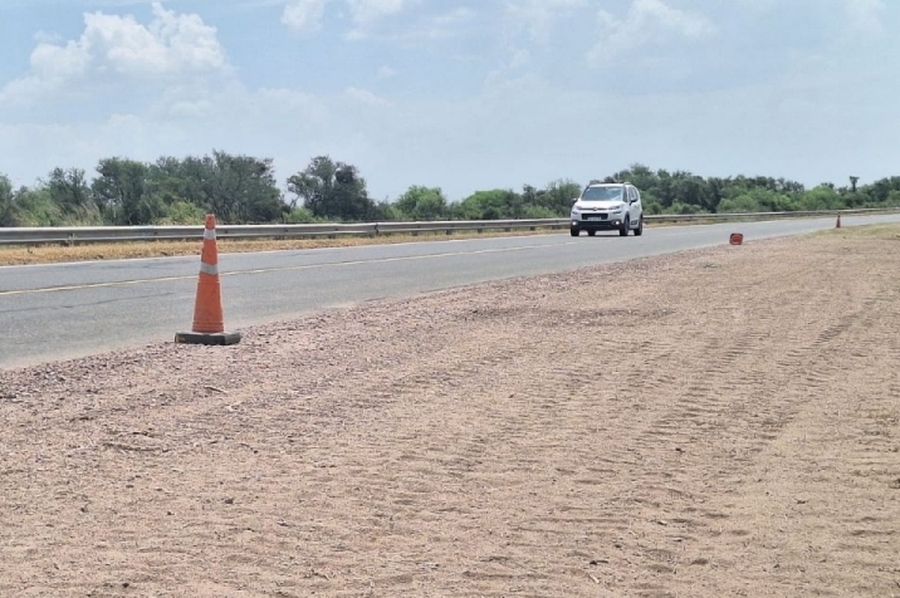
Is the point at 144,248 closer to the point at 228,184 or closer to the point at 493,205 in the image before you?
the point at 228,184

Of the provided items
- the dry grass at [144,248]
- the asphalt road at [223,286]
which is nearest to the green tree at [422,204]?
the dry grass at [144,248]

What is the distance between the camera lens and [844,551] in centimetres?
434

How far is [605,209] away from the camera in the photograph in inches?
1515

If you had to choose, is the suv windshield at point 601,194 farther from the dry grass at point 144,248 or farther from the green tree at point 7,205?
the green tree at point 7,205

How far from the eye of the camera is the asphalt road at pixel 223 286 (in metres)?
10.5

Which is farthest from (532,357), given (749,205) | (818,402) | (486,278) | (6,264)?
(749,205)

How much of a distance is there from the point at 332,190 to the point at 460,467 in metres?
51.2

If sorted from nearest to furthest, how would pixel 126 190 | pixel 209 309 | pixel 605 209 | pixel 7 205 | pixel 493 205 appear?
pixel 209 309
pixel 7 205
pixel 605 209
pixel 126 190
pixel 493 205

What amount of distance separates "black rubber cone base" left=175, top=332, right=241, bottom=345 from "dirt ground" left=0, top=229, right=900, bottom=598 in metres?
0.14

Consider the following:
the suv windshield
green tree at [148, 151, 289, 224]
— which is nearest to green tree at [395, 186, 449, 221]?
green tree at [148, 151, 289, 224]

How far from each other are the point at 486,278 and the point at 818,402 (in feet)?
37.8

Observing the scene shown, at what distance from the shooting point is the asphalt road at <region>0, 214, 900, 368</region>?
10492 mm

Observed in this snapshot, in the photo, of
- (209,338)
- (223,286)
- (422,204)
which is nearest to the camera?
(209,338)

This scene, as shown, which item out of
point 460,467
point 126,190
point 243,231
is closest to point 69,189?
point 126,190
